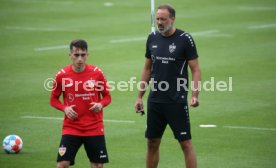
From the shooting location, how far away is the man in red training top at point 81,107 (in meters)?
10.6

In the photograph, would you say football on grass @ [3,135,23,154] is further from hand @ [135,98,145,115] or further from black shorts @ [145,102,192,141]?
black shorts @ [145,102,192,141]

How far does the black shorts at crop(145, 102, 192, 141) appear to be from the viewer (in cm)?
1132

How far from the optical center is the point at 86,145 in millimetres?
10758

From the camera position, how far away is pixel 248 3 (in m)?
41.8

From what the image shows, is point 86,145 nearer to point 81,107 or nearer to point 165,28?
point 81,107

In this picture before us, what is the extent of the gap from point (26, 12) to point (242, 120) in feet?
74.7

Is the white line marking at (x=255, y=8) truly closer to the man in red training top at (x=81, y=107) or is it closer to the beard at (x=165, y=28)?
the beard at (x=165, y=28)

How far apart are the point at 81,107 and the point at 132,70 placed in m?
12.3

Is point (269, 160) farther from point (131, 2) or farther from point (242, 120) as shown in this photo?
point (131, 2)

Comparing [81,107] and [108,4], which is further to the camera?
[108,4]

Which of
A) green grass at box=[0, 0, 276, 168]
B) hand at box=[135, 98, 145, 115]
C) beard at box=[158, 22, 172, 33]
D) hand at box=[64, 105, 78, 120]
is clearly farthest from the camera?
green grass at box=[0, 0, 276, 168]

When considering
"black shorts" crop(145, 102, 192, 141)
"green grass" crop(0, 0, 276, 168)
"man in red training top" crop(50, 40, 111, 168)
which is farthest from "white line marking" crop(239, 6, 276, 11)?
"man in red training top" crop(50, 40, 111, 168)

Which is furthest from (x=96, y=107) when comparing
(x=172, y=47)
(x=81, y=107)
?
(x=172, y=47)

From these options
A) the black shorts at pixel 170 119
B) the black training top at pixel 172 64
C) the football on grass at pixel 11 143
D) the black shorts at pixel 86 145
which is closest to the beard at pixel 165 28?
the black training top at pixel 172 64
